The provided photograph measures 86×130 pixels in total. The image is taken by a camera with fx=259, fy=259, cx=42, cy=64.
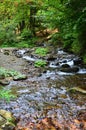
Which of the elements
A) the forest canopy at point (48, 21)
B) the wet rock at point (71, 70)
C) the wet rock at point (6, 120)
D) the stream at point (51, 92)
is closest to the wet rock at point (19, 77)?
the stream at point (51, 92)

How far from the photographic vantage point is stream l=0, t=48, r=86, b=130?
6531 millimetres

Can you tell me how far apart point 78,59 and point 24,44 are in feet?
24.5

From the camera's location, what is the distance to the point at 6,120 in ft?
18.8

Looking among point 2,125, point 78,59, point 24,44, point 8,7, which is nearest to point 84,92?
point 2,125

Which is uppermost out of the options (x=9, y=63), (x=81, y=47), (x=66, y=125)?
(x=66, y=125)

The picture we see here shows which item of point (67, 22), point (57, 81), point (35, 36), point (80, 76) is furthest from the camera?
point (35, 36)

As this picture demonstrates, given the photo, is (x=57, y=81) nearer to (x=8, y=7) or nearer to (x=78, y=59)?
(x=78, y=59)

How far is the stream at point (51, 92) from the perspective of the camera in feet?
21.4

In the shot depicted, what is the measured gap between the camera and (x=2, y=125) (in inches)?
216

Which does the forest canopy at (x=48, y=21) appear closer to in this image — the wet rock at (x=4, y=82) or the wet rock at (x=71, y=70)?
the wet rock at (x=71, y=70)

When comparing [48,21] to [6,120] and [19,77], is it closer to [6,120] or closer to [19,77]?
[19,77]

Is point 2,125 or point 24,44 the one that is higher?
point 2,125

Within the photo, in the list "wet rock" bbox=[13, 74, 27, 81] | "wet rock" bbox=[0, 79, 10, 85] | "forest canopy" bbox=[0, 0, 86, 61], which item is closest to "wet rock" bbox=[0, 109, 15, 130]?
"wet rock" bbox=[0, 79, 10, 85]

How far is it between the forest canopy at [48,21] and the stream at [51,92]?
1.49 meters
